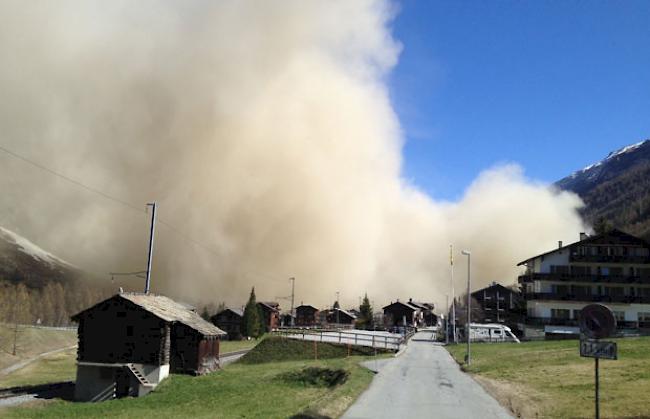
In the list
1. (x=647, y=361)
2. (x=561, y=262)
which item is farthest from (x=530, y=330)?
(x=647, y=361)

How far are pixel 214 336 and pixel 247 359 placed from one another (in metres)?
8.85

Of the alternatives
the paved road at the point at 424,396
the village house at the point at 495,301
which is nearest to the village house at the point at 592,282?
the paved road at the point at 424,396

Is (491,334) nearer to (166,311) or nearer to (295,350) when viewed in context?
(295,350)

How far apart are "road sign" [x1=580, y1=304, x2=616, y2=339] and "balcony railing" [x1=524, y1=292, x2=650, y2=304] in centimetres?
5260

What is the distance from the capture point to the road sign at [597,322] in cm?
1163

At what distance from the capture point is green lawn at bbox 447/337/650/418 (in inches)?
680

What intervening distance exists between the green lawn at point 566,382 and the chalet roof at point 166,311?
17.3 meters

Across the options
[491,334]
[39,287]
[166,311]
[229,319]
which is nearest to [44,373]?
[166,311]

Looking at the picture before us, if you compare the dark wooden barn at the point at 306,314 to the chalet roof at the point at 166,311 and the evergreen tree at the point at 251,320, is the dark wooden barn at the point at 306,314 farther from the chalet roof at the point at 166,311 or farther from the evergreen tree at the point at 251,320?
the chalet roof at the point at 166,311

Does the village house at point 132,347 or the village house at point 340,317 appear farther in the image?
the village house at point 340,317

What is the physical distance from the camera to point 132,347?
114ft

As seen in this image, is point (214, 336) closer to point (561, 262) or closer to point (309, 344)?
point (309, 344)

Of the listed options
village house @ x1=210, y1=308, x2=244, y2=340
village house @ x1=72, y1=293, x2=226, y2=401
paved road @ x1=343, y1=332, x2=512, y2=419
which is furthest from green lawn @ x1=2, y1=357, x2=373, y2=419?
village house @ x1=210, y1=308, x2=244, y2=340

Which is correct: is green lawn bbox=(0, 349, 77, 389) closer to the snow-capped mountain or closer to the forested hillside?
the forested hillside
